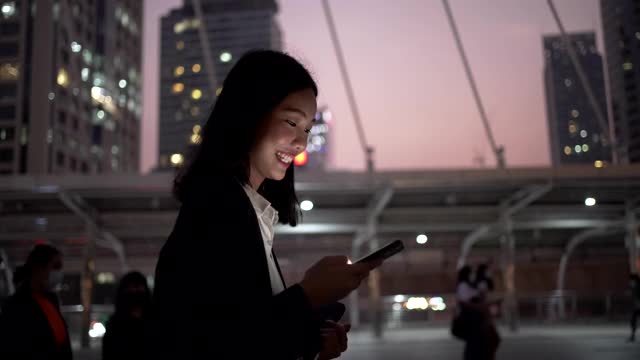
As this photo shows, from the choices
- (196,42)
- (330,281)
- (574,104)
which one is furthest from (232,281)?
(196,42)

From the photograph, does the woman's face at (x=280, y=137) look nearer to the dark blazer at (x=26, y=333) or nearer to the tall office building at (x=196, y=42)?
the dark blazer at (x=26, y=333)

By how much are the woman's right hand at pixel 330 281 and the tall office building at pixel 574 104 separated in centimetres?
1461

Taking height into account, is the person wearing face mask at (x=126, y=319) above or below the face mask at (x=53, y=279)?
below

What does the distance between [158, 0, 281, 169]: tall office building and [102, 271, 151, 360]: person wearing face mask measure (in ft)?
274

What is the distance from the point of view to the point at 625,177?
15328 millimetres

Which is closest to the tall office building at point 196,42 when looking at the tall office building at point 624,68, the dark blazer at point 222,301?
the tall office building at point 624,68

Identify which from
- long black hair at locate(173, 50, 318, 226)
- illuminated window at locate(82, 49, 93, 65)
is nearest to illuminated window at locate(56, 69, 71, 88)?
illuminated window at locate(82, 49, 93, 65)

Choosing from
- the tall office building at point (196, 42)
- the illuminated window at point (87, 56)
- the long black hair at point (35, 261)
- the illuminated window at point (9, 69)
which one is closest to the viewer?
the long black hair at point (35, 261)

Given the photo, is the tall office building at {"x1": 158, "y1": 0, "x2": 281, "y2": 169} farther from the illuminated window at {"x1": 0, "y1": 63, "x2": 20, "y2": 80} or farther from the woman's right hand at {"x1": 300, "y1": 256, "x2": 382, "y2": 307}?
the woman's right hand at {"x1": 300, "y1": 256, "x2": 382, "y2": 307}

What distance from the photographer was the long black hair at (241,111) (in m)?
1.38

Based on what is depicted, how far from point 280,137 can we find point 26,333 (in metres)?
3.24

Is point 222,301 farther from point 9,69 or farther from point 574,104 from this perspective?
point 9,69

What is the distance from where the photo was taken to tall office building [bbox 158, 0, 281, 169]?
10400 centimetres

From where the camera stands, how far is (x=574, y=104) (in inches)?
716
